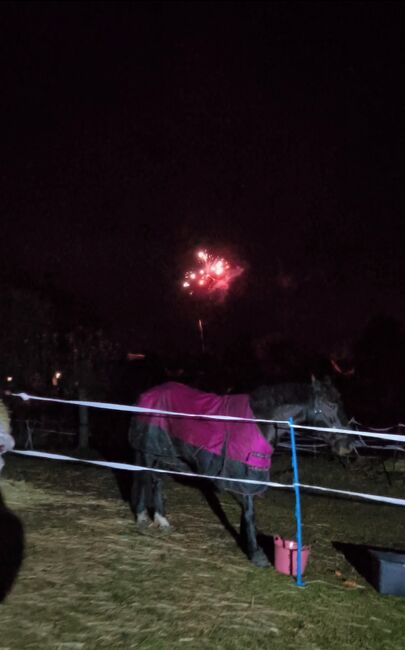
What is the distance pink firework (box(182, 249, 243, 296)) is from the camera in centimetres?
2584

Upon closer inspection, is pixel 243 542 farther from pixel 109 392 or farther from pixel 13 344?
pixel 13 344

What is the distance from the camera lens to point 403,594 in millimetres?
5059

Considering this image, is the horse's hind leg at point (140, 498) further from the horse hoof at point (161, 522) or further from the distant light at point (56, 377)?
the distant light at point (56, 377)

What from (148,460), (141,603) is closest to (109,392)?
(148,460)

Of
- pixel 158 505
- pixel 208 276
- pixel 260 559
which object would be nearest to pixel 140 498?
pixel 158 505

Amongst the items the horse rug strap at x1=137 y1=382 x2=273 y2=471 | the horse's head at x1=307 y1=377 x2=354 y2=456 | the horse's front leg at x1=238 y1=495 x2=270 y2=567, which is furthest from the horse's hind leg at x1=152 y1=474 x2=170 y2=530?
the horse's head at x1=307 y1=377 x2=354 y2=456

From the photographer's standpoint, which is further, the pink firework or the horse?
the pink firework

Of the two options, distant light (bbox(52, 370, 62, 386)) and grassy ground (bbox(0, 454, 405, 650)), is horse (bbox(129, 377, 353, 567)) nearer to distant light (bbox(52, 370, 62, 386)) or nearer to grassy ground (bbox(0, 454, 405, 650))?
grassy ground (bbox(0, 454, 405, 650))

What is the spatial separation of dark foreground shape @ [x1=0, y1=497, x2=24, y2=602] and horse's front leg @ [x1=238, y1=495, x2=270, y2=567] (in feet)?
6.76

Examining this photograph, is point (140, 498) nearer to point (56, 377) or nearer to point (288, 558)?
point (288, 558)

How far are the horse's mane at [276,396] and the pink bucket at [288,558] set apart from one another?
4.00 feet

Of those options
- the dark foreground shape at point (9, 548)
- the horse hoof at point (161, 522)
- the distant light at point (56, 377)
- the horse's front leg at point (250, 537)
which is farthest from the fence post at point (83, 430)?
the distant light at point (56, 377)

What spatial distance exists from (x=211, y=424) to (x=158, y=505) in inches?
52.1

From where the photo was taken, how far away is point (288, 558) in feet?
17.8
